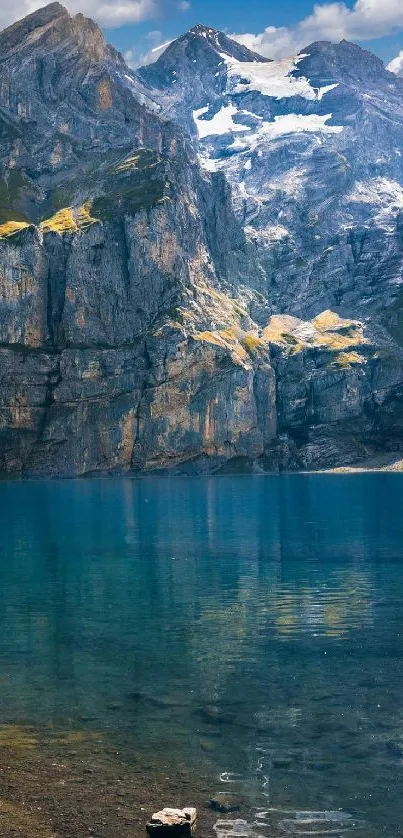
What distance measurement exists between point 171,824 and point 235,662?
2447cm

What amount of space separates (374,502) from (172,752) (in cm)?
14554

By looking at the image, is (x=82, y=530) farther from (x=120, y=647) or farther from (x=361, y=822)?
(x=361, y=822)

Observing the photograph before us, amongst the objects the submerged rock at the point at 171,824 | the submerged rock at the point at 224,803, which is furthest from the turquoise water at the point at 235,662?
the submerged rock at the point at 171,824

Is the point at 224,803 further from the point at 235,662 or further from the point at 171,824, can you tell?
the point at 235,662

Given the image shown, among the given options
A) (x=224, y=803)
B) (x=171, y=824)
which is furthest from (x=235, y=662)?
(x=171, y=824)

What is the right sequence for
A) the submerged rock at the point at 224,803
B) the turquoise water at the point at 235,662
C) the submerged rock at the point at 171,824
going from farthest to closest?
the turquoise water at the point at 235,662, the submerged rock at the point at 224,803, the submerged rock at the point at 171,824

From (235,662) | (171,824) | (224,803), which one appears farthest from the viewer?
(235,662)

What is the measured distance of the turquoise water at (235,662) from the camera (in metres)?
38.2

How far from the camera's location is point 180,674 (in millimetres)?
53875

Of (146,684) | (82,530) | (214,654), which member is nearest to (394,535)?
(82,530)

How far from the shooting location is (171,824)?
3209 cm

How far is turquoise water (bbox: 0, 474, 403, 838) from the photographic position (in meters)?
38.2

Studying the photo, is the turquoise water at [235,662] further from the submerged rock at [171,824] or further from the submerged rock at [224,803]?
the submerged rock at [171,824]

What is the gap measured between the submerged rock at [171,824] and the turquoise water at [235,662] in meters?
2.83
